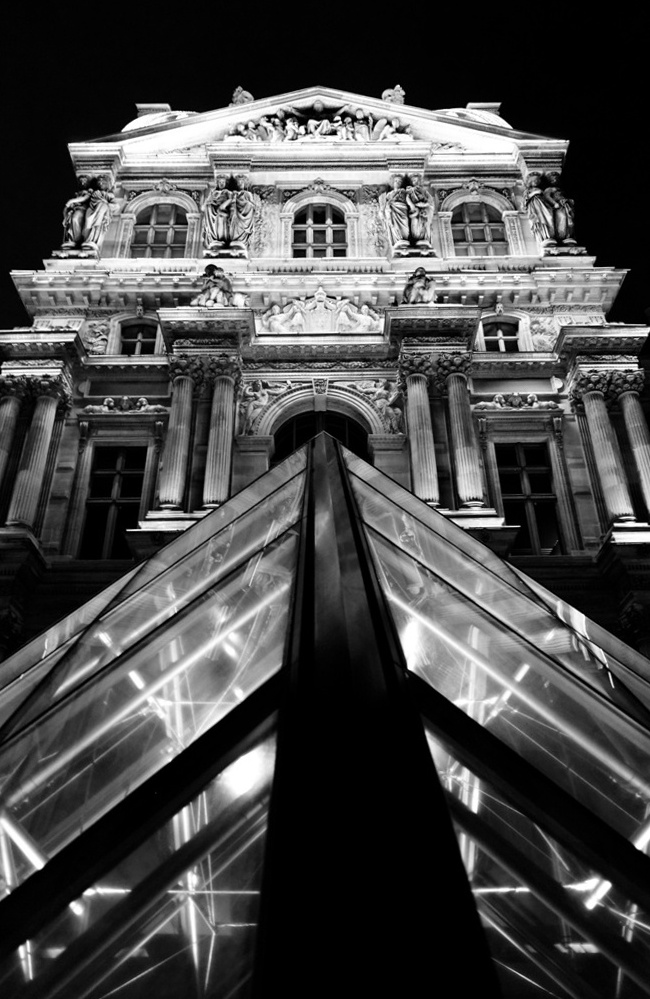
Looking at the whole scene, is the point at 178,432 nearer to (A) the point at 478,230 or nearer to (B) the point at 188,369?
(B) the point at 188,369

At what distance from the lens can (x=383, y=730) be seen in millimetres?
2779

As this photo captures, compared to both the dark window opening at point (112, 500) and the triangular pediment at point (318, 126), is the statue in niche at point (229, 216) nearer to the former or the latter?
the triangular pediment at point (318, 126)

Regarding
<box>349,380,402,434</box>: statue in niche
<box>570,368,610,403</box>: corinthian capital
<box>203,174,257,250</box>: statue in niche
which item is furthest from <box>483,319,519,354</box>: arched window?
<box>203,174,257,250</box>: statue in niche

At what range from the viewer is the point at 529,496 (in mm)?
14312

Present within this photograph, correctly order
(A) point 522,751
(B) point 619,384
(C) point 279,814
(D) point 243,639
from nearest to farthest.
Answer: (C) point 279,814 → (A) point 522,751 → (D) point 243,639 → (B) point 619,384

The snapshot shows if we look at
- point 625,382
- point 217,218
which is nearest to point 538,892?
point 625,382

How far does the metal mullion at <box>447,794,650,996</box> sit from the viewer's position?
8.54ft

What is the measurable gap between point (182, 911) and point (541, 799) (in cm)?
139

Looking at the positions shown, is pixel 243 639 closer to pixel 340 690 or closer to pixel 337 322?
pixel 340 690

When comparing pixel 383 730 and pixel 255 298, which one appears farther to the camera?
pixel 255 298

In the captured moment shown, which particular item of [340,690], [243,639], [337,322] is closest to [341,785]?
[340,690]

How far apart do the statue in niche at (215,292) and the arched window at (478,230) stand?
5898mm

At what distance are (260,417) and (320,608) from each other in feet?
37.8

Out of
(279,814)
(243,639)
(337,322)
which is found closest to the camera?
(279,814)
